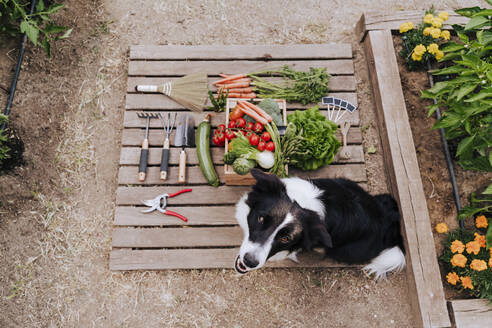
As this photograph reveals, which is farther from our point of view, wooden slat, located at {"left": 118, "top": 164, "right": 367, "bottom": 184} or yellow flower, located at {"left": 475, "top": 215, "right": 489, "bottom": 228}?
wooden slat, located at {"left": 118, "top": 164, "right": 367, "bottom": 184}

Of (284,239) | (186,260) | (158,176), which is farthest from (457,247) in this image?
(158,176)

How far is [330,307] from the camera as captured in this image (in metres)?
3.75

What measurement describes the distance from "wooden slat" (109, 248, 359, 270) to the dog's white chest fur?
3.50 ft

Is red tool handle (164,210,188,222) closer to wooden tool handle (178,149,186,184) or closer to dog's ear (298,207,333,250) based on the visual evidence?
wooden tool handle (178,149,186,184)

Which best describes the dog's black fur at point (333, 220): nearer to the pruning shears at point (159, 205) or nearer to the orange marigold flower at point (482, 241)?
the orange marigold flower at point (482, 241)

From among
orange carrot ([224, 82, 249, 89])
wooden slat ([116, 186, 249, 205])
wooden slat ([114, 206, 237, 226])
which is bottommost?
wooden slat ([114, 206, 237, 226])

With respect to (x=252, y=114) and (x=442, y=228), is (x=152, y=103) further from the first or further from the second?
(x=442, y=228)

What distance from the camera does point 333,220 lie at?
2.97 m

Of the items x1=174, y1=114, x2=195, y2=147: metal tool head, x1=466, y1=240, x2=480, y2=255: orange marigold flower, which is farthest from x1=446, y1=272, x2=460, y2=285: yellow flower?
x1=174, y1=114, x2=195, y2=147: metal tool head

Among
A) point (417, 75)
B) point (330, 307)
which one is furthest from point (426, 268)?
point (417, 75)

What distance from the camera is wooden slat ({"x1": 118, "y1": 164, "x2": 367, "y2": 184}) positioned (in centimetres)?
382

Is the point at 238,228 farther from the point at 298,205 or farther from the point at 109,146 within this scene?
the point at 109,146

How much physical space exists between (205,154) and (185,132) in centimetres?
41

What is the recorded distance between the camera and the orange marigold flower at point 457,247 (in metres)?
3.40
